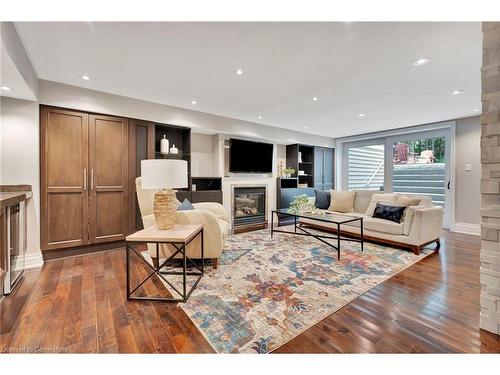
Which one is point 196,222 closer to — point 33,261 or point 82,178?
point 82,178

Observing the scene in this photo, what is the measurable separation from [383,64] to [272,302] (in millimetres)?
2742

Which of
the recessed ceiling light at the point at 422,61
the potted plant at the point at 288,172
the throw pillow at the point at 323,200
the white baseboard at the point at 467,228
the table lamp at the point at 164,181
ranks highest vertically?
the recessed ceiling light at the point at 422,61

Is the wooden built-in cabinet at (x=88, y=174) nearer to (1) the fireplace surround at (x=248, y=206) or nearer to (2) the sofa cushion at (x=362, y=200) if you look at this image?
(1) the fireplace surround at (x=248, y=206)

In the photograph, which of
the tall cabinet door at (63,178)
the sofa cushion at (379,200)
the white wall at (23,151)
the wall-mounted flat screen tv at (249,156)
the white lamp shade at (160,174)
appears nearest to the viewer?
the white lamp shade at (160,174)

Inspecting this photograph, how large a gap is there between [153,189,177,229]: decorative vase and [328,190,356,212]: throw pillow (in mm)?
3593

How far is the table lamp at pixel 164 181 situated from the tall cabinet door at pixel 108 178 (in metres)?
1.72

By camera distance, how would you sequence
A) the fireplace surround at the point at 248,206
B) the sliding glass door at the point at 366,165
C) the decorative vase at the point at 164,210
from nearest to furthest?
the decorative vase at the point at 164,210, the fireplace surround at the point at 248,206, the sliding glass door at the point at 366,165

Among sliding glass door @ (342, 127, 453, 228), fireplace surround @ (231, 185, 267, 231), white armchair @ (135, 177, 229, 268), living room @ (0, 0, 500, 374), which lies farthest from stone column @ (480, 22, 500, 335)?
sliding glass door @ (342, 127, 453, 228)

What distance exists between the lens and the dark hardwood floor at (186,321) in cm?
140

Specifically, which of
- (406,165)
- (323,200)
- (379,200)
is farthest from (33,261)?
(406,165)

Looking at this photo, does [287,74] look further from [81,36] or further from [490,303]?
[490,303]

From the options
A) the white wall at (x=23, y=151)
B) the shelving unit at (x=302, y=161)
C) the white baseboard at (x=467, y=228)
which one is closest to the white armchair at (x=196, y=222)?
the white wall at (x=23, y=151)

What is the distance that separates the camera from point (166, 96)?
11.6ft

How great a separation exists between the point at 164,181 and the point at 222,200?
2736 millimetres
